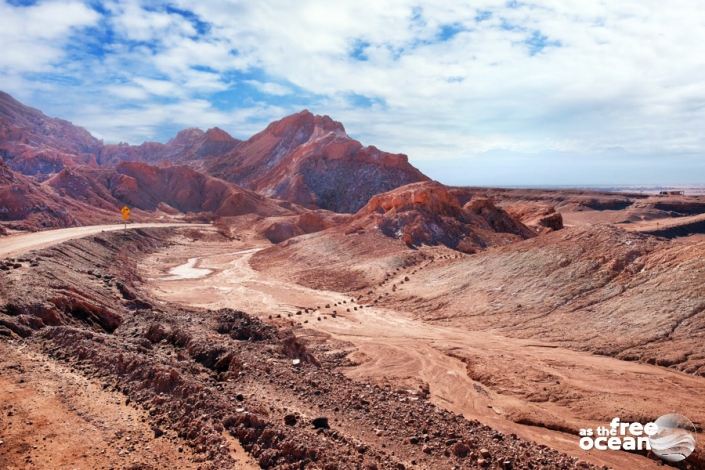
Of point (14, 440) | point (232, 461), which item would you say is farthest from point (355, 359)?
point (14, 440)

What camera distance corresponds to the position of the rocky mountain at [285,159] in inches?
2721

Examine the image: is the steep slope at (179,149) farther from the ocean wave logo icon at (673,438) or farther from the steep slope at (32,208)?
A: the ocean wave logo icon at (673,438)

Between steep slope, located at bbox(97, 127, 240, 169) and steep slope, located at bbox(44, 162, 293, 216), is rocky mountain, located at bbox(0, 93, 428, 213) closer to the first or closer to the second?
steep slope, located at bbox(97, 127, 240, 169)

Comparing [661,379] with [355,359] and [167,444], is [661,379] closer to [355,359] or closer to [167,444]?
[355,359]

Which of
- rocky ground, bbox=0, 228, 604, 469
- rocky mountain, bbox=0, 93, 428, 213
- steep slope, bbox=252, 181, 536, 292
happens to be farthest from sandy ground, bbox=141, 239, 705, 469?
rocky mountain, bbox=0, 93, 428, 213

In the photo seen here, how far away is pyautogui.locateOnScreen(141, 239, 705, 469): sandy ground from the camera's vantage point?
35.2 ft

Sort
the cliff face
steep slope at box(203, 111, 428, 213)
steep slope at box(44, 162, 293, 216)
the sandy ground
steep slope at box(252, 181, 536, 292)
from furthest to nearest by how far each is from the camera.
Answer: steep slope at box(203, 111, 428, 213)
steep slope at box(44, 162, 293, 216)
the cliff face
steep slope at box(252, 181, 536, 292)
the sandy ground

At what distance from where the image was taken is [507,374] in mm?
Result: 13641

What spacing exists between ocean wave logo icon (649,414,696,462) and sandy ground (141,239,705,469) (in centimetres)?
45

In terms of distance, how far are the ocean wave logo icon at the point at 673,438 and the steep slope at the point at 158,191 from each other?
54.1 metres

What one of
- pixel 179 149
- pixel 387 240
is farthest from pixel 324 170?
pixel 179 149

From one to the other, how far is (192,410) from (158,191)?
65944 millimetres

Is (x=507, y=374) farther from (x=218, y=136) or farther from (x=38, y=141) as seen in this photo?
(x=218, y=136)

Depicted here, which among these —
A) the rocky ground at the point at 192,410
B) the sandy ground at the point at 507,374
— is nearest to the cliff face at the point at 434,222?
the sandy ground at the point at 507,374
